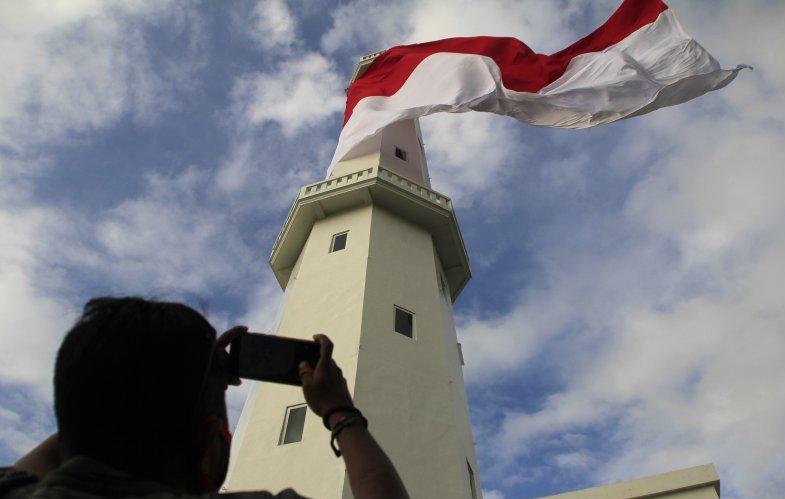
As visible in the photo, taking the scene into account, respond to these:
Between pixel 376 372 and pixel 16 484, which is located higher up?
pixel 376 372

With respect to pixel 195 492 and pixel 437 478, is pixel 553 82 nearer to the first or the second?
pixel 437 478

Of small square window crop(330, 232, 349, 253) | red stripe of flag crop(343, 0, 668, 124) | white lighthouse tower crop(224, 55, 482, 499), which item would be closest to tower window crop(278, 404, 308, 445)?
white lighthouse tower crop(224, 55, 482, 499)

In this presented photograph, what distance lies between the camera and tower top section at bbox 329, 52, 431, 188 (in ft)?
65.8

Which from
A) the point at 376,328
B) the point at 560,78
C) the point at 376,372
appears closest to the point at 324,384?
the point at 376,372

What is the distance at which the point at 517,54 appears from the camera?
14.3 m

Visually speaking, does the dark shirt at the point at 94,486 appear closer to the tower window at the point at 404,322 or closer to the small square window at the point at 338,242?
the tower window at the point at 404,322

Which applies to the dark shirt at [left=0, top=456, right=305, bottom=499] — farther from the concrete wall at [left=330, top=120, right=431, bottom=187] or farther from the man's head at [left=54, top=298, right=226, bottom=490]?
the concrete wall at [left=330, top=120, right=431, bottom=187]

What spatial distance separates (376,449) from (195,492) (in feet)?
1.79

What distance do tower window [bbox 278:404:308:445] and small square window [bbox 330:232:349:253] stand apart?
5.65 metres

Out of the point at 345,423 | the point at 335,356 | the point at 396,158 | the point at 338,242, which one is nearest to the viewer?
the point at 345,423

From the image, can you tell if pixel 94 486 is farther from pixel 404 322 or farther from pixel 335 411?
pixel 404 322

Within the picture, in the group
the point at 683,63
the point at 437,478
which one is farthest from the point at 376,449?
the point at 683,63

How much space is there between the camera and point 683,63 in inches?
459

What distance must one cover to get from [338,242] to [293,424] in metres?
6.37
